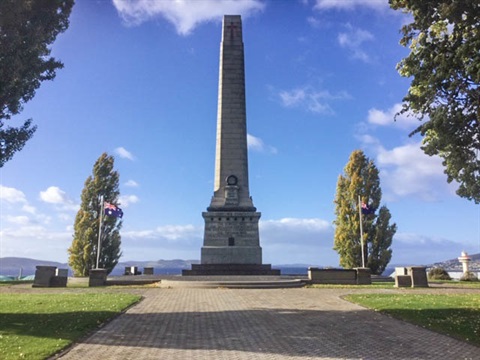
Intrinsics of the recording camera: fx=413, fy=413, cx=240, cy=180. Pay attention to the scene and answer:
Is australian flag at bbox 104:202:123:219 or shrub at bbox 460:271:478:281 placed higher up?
australian flag at bbox 104:202:123:219

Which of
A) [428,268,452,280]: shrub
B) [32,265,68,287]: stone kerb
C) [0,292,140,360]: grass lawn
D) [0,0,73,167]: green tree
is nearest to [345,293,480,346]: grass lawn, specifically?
[0,292,140,360]: grass lawn

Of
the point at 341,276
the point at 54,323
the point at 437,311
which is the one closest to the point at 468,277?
the point at 341,276

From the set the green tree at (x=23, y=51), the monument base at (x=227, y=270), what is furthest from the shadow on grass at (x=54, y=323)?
the monument base at (x=227, y=270)

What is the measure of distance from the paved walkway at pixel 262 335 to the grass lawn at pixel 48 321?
1.72ft

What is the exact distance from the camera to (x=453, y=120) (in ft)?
45.7

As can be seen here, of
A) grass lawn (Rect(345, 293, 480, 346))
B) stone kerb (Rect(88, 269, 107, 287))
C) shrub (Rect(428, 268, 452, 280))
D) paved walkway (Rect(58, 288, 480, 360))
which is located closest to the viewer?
paved walkway (Rect(58, 288, 480, 360))

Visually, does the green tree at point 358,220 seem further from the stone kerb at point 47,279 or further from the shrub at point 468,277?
the stone kerb at point 47,279

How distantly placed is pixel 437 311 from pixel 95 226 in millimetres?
33080

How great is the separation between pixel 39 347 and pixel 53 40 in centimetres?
1091

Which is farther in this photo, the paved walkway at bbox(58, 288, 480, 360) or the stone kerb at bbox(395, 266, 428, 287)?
the stone kerb at bbox(395, 266, 428, 287)

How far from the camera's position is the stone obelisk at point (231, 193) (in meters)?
34.2

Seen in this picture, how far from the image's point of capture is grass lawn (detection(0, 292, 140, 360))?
29.7 ft

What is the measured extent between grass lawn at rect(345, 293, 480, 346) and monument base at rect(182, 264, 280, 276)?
1463 cm

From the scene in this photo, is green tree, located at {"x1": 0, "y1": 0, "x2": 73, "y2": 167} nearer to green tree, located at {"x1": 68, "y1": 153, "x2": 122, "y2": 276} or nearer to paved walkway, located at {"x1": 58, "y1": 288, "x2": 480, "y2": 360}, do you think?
paved walkway, located at {"x1": 58, "y1": 288, "x2": 480, "y2": 360}
